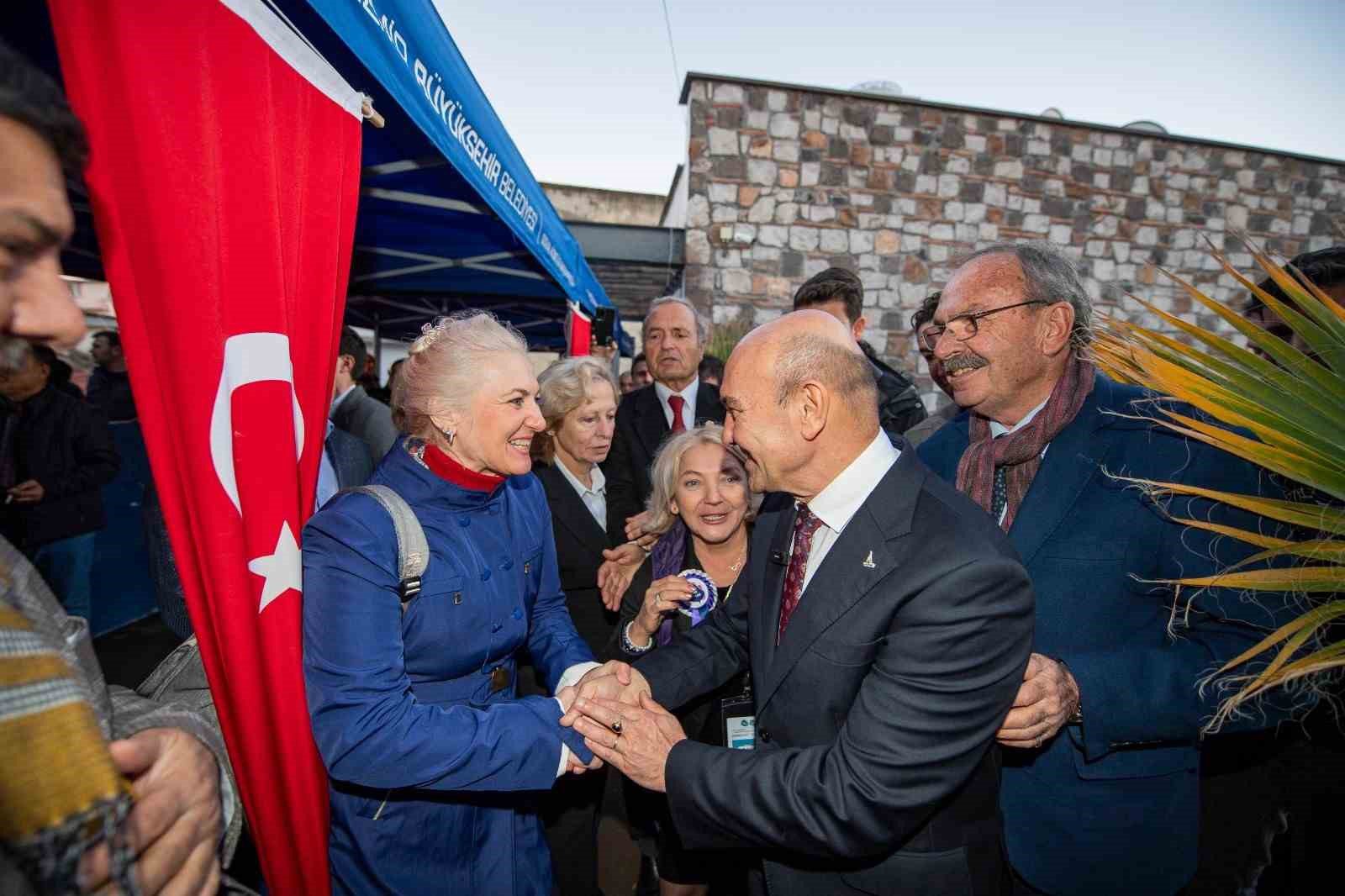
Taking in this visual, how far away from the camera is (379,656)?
5.20ft

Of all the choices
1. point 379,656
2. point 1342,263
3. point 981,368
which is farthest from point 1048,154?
point 379,656

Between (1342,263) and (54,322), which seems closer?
(54,322)

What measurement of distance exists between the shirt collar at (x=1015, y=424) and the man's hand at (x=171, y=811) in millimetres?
2190

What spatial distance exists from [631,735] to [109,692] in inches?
46.2

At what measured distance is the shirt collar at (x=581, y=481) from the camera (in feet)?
11.8

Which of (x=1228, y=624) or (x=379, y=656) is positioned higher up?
(x=1228, y=624)

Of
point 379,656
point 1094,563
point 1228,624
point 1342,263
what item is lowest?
point 379,656

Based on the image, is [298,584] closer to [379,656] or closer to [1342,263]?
[379,656]

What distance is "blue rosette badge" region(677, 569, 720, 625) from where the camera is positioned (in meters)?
2.68

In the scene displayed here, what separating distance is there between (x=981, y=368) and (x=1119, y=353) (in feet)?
1.48

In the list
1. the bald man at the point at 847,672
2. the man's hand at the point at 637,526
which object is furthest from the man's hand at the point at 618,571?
the bald man at the point at 847,672

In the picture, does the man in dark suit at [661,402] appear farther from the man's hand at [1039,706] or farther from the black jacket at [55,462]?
the black jacket at [55,462]

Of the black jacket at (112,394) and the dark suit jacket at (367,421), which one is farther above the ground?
the dark suit jacket at (367,421)

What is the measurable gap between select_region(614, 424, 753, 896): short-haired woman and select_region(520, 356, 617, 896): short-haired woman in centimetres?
39
